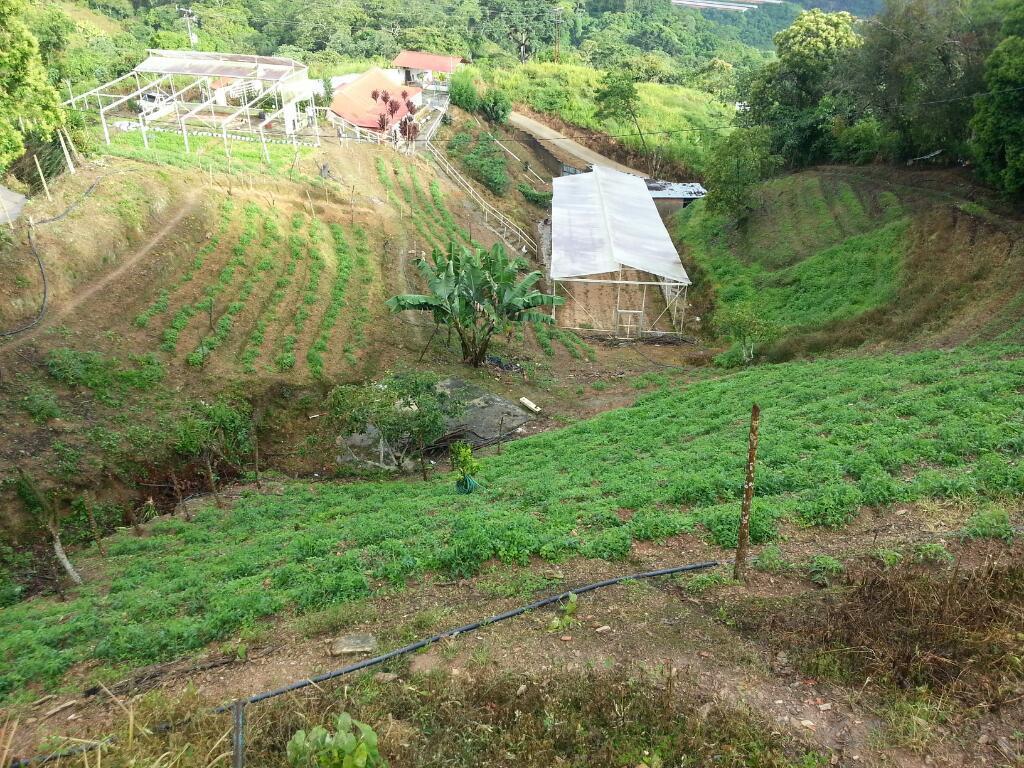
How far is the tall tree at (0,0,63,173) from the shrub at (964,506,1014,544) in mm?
24198

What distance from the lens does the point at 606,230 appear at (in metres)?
34.7

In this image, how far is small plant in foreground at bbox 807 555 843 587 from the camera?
956cm

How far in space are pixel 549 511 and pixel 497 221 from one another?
99.5 ft

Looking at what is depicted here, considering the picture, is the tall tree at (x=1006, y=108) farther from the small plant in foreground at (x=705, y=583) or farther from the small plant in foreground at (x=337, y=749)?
the small plant in foreground at (x=337, y=749)

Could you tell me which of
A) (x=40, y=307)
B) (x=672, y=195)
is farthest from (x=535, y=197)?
(x=40, y=307)

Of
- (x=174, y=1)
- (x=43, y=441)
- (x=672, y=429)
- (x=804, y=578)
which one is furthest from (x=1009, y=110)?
(x=174, y=1)

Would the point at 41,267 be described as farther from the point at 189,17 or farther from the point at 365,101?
the point at 189,17

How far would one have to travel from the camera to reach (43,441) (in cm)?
1555

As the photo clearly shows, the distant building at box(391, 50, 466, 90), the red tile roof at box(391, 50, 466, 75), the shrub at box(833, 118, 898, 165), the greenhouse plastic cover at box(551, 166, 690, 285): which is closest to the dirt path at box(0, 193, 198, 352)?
the greenhouse plastic cover at box(551, 166, 690, 285)

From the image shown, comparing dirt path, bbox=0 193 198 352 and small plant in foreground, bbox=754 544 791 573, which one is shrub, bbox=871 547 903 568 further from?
dirt path, bbox=0 193 198 352

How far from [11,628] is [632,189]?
4045cm

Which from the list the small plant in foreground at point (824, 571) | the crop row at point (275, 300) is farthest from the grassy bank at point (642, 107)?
the small plant in foreground at point (824, 571)

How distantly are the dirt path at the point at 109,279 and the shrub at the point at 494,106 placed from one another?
1311 inches

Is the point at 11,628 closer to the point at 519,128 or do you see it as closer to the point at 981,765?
the point at 981,765
